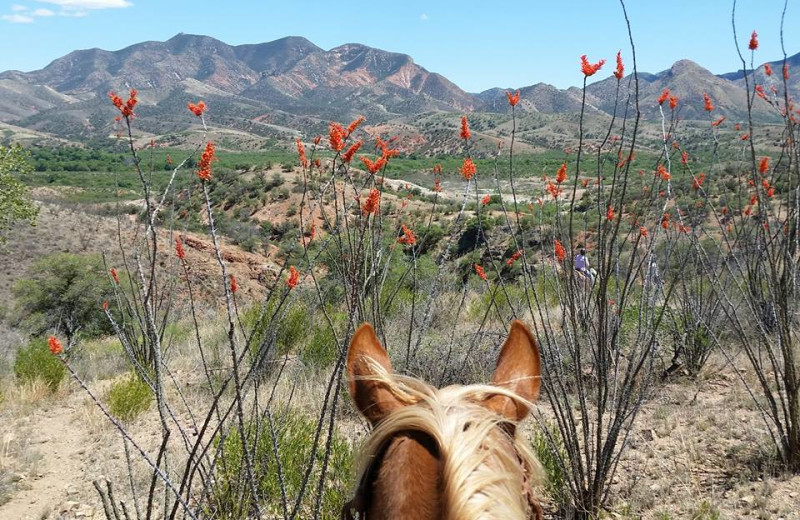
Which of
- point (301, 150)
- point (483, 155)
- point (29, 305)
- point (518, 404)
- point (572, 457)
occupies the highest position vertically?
point (483, 155)

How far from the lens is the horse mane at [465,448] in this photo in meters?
0.96

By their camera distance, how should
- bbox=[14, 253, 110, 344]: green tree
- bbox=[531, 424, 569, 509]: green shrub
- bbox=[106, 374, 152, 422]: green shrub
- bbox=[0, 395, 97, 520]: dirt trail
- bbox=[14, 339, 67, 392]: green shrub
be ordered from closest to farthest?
bbox=[531, 424, 569, 509]: green shrub → bbox=[0, 395, 97, 520]: dirt trail → bbox=[106, 374, 152, 422]: green shrub → bbox=[14, 339, 67, 392]: green shrub → bbox=[14, 253, 110, 344]: green tree

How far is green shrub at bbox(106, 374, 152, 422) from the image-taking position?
5.75 m

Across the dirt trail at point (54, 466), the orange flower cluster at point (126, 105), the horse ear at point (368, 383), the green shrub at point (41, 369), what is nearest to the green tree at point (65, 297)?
the green shrub at point (41, 369)

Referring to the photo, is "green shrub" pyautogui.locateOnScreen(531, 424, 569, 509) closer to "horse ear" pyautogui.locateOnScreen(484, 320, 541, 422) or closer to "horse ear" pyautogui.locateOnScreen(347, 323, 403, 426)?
"horse ear" pyautogui.locateOnScreen(484, 320, 541, 422)

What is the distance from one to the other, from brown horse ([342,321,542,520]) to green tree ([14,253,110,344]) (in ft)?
39.9

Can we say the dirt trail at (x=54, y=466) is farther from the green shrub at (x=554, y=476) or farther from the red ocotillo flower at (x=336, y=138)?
the red ocotillo flower at (x=336, y=138)

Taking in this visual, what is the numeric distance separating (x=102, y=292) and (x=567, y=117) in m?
113

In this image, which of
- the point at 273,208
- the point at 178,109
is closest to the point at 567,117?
the point at 273,208

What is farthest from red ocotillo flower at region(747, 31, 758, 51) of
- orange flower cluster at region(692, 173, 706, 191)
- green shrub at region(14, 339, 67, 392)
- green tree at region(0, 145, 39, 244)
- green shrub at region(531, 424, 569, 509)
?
green tree at region(0, 145, 39, 244)

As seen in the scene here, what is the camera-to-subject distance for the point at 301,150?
2.76 metres

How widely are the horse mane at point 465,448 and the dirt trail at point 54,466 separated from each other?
404cm

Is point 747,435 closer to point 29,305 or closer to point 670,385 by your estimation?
point 670,385

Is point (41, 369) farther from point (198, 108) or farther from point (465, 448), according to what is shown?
point (465, 448)
